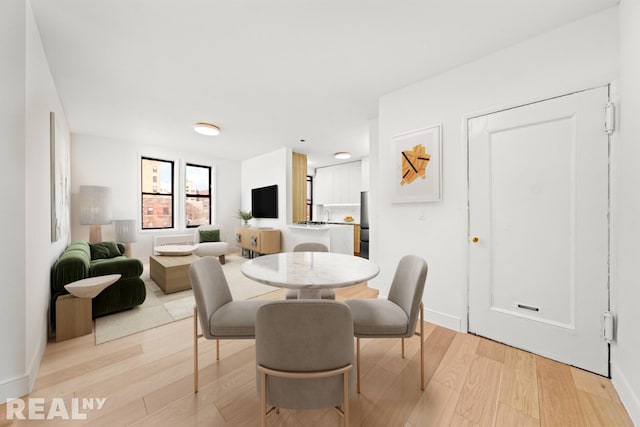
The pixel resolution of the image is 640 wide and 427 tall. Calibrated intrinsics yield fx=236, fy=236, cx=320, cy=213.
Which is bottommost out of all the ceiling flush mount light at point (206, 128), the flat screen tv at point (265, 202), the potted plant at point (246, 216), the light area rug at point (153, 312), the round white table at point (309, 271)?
the light area rug at point (153, 312)

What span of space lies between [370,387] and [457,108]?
97.4 inches

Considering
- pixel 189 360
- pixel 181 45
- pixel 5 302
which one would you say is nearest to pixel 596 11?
pixel 181 45

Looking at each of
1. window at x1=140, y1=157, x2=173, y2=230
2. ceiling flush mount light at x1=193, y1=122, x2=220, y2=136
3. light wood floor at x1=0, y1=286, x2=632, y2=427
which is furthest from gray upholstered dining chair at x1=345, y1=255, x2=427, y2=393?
window at x1=140, y1=157, x2=173, y2=230

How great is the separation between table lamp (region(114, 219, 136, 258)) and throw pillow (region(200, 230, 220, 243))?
1240 mm

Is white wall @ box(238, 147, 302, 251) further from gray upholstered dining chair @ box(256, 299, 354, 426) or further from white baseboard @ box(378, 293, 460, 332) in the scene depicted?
gray upholstered dining chair @ box(256, 299, 354, 426)

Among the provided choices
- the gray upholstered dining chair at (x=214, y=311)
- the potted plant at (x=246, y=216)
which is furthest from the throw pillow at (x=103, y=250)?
the gray upholstered dining chair at (x=214, y=311)

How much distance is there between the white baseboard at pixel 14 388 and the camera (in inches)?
54.8

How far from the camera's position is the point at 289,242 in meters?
5.40

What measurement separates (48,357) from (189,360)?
112cm

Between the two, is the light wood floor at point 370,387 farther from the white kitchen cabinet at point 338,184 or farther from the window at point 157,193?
the white kitchen cabinet at point 338,184

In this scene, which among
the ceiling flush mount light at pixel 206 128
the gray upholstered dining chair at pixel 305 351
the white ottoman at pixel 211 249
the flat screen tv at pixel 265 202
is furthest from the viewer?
the flat screen tv at pixel 265 202

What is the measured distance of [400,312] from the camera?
1.56 metres

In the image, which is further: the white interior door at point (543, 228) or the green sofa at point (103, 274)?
the green sofa at point (103, 274)

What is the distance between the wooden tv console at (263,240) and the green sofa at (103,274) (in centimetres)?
265
